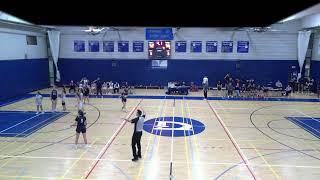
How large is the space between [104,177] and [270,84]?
27.0 meters

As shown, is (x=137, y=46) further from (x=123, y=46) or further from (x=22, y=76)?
(x=22, y=76)

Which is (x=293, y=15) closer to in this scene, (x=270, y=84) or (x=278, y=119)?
(x=278, y=119)

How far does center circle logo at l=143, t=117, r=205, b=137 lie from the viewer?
16.4m

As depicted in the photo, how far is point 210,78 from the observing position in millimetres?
33906

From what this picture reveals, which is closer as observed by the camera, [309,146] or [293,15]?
[293,15]

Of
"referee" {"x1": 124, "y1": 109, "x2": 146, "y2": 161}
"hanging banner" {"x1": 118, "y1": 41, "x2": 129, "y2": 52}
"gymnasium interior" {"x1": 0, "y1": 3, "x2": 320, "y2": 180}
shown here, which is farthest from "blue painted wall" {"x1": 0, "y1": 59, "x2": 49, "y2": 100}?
"referee" {"x1": 124, "y1": 109, "x2": 146, "y2": 161}

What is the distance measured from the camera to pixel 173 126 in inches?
698

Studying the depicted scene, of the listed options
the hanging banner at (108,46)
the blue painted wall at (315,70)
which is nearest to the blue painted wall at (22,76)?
the hanging banner at (108,46)

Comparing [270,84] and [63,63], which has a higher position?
[63,63]

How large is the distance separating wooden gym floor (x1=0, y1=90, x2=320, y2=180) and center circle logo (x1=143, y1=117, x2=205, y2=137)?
56 centimetres

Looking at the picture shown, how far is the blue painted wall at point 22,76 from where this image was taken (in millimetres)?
26219

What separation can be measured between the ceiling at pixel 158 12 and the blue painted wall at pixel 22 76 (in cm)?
2683

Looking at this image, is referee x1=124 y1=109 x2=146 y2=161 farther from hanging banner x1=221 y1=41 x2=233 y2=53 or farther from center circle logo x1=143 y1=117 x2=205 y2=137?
hanging banner x1=221 y1=41 x2=233 y2=53

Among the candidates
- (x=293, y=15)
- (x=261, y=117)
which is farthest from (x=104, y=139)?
(x=293, y=15)
